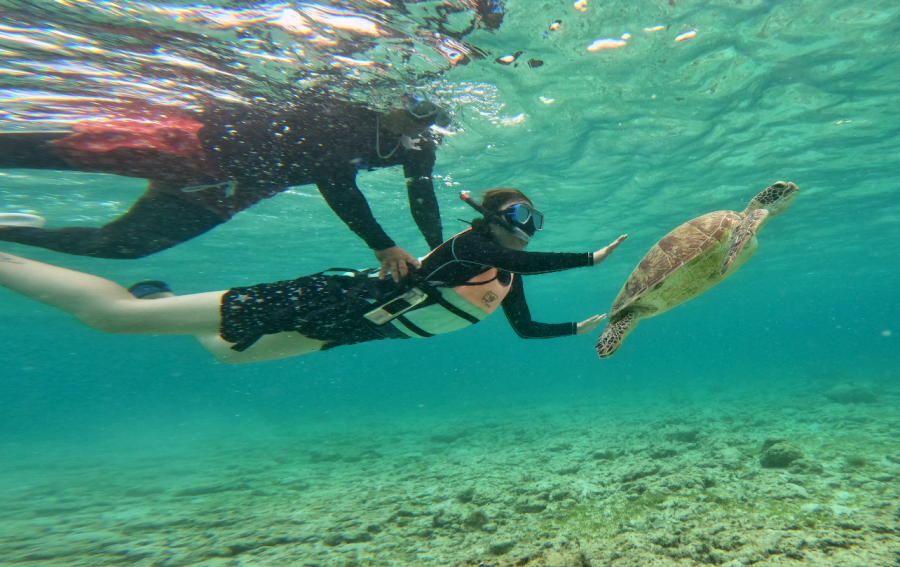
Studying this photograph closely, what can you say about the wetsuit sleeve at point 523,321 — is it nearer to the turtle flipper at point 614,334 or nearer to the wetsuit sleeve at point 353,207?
the turtle flipper at point 614,334

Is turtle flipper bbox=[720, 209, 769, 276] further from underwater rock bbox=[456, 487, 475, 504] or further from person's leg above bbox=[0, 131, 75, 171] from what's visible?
person's leg above bbox=[0, 131, 75, 171]

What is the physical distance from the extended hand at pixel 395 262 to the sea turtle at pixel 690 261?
2018 mm

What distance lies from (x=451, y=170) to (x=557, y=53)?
509cm

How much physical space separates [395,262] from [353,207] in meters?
0.70

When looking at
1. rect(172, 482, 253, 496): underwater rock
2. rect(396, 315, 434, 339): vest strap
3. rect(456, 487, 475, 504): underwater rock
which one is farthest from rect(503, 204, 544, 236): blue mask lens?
rect(172, 482, 253, 496): underwater rock

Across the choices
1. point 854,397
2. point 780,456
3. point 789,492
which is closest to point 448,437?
point 780,456

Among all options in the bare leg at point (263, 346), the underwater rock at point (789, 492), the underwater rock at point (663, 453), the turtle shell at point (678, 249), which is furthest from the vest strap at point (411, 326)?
the underwater rock at point (663, 453)

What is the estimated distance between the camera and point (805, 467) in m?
5.61

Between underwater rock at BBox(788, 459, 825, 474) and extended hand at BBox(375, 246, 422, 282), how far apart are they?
6382 millimetres

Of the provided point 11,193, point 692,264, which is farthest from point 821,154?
point 11,193

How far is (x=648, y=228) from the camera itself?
20.9m

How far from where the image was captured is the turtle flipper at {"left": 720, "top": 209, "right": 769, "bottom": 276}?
142 inches

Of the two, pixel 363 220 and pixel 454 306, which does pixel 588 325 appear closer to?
pixel 454 306

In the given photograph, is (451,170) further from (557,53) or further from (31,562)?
(31,562)
